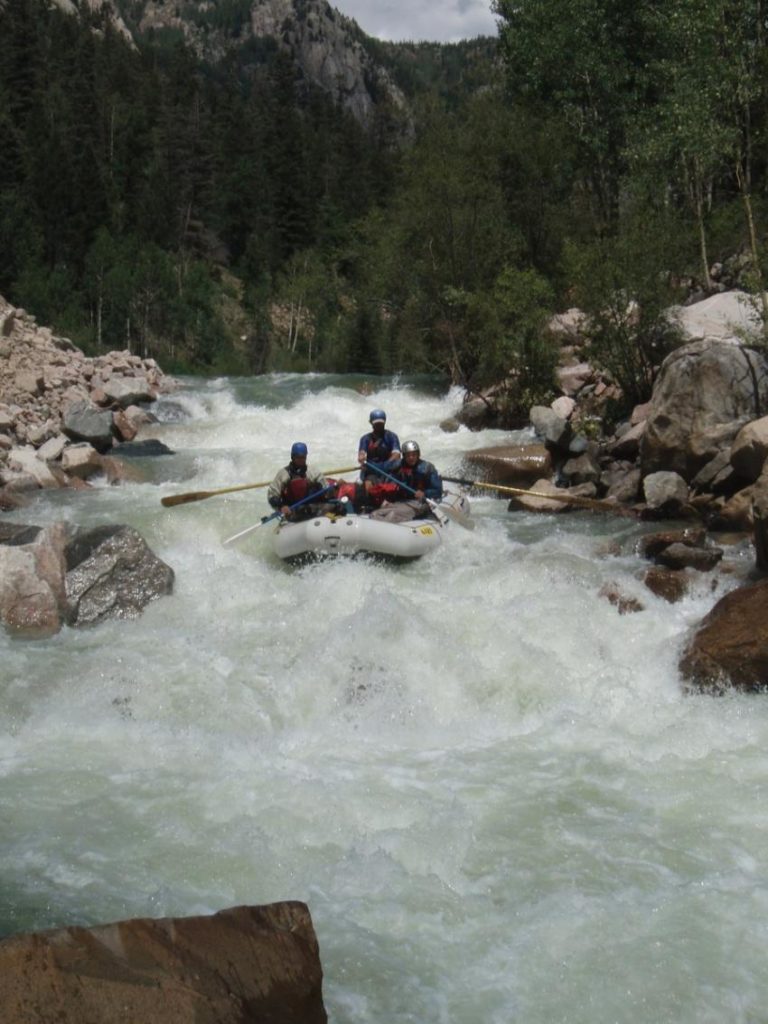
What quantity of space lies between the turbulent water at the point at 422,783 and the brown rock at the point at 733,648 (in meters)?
0.17

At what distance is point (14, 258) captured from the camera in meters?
35.5

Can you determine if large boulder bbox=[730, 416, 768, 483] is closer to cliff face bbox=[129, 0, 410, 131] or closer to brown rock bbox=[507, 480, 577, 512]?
brown rock bbox=[507, 480, 577, 512]

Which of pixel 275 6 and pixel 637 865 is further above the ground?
pixel 275 6

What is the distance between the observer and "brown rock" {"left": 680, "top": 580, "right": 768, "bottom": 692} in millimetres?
6895

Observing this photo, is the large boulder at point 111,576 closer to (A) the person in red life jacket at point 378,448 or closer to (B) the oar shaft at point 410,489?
(B) the oar shaft at point 410,489

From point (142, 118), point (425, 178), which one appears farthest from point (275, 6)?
point (425, 178)

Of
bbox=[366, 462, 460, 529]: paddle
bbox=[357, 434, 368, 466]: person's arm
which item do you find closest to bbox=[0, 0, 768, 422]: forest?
bbox=[357, 434, 368, 466]: person's arm

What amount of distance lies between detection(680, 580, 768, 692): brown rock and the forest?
7.13 meters

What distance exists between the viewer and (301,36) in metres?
132

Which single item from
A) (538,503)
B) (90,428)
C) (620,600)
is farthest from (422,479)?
(90,428)

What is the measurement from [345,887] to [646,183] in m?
18.4

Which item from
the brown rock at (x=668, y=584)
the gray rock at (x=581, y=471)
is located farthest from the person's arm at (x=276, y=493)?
the gray rock at (x=581, y=471)

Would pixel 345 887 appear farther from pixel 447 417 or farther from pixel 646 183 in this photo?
pixel 646 183

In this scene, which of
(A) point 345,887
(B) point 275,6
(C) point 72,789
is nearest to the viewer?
(A) point 345,887
